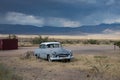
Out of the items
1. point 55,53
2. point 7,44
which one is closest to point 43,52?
point 55,53

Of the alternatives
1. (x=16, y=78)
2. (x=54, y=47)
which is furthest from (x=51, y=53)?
(x=16, y=78)

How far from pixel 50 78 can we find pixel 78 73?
106 inches

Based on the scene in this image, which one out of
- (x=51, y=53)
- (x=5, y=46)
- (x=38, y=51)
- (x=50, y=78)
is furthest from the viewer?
(x=5, y=46)

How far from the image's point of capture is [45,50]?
29.9 metres

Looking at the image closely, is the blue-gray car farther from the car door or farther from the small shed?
the small shed

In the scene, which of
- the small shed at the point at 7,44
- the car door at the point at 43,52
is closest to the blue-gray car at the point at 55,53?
the car door at the point at 43,52

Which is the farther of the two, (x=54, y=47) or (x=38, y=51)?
(x=38, y=51)

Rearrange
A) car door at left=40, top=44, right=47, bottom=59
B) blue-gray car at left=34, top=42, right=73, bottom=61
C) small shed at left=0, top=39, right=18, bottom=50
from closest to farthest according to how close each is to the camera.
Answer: blue-gray car at left=34, top=42, right=73, bottom=61 → car door at left=40, top=44, right=47, bottom=59 → small shed at left=0, top=39, right=18, bottom=50

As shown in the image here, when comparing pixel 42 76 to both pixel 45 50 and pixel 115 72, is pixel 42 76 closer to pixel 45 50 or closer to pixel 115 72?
pixel 115 72

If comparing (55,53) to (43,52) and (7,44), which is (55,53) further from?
(7,44)

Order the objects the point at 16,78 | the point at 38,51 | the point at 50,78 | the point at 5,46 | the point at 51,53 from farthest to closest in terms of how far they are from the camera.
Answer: the point at 5,46 → the point at 38,51 → the point at 51,53 → the point at 50,78 → the point at 16,78

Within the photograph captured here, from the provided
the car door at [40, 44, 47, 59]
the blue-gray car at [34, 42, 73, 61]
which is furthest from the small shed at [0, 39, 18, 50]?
the blue-gray car at [34, 42, 73, 61]

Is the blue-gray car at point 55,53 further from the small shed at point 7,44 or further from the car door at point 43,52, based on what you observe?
the small shed at point 7,44

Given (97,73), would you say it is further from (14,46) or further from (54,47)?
(14,46)
